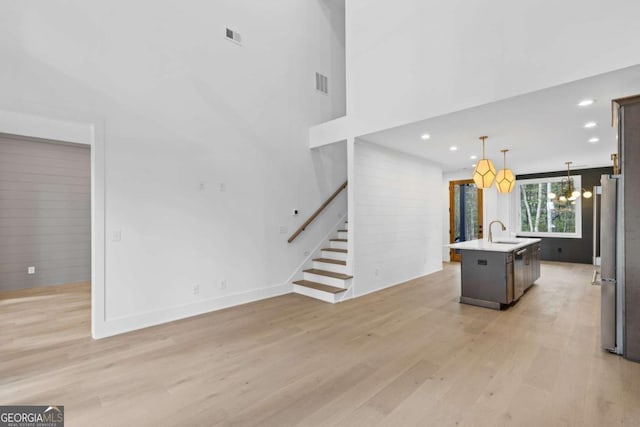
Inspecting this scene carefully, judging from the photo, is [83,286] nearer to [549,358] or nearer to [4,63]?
[4,63]

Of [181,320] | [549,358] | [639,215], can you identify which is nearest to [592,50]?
[639,215]

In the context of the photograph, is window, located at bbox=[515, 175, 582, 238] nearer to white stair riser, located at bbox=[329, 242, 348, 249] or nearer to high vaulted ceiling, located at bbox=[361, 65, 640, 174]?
high vaulted ceiling, located at bbox=[361, 65, 640, 174]

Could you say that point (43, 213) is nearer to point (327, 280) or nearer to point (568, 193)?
point (327, 280)

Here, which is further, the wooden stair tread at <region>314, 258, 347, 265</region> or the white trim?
the wooden stair tread at <region>314, 258, 347, 265</region>

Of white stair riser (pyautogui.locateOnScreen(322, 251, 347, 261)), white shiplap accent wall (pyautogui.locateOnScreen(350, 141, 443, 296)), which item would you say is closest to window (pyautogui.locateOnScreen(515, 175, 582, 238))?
white shiplap accent wall (pyautogui.locateOnScreen(350, 141, 443, 296))

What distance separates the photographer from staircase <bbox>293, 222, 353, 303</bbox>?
16.1 ft

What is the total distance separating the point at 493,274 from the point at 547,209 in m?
6.03

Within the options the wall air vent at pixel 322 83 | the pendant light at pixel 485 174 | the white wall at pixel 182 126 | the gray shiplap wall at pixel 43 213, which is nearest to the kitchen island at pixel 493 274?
the pendant light at pixel 485 174

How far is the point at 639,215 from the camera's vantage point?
2.73m

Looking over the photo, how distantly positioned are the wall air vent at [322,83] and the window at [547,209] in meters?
6.68

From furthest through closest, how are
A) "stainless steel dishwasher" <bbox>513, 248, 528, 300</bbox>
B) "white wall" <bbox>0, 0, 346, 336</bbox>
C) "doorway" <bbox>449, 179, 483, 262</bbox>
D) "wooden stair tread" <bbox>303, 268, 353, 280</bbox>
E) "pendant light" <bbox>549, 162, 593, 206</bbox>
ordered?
"doorway" <bbox>449, 179, 483, 262</bbox>, "pendant light" <bbox>549, 162, 593, 206</bbox>, "wooden stair tread" <bbox>303, 268, 353, 280</bbox>, "stainless steel dishwasher" <bbox>513, 248, 528, 300</bbox>, "white wall" <bbox>0, 0, 346, 336</bbox>

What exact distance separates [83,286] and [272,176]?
4410mm

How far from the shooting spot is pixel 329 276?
16.9 ft

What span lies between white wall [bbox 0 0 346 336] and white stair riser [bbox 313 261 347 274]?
1.27 feet
